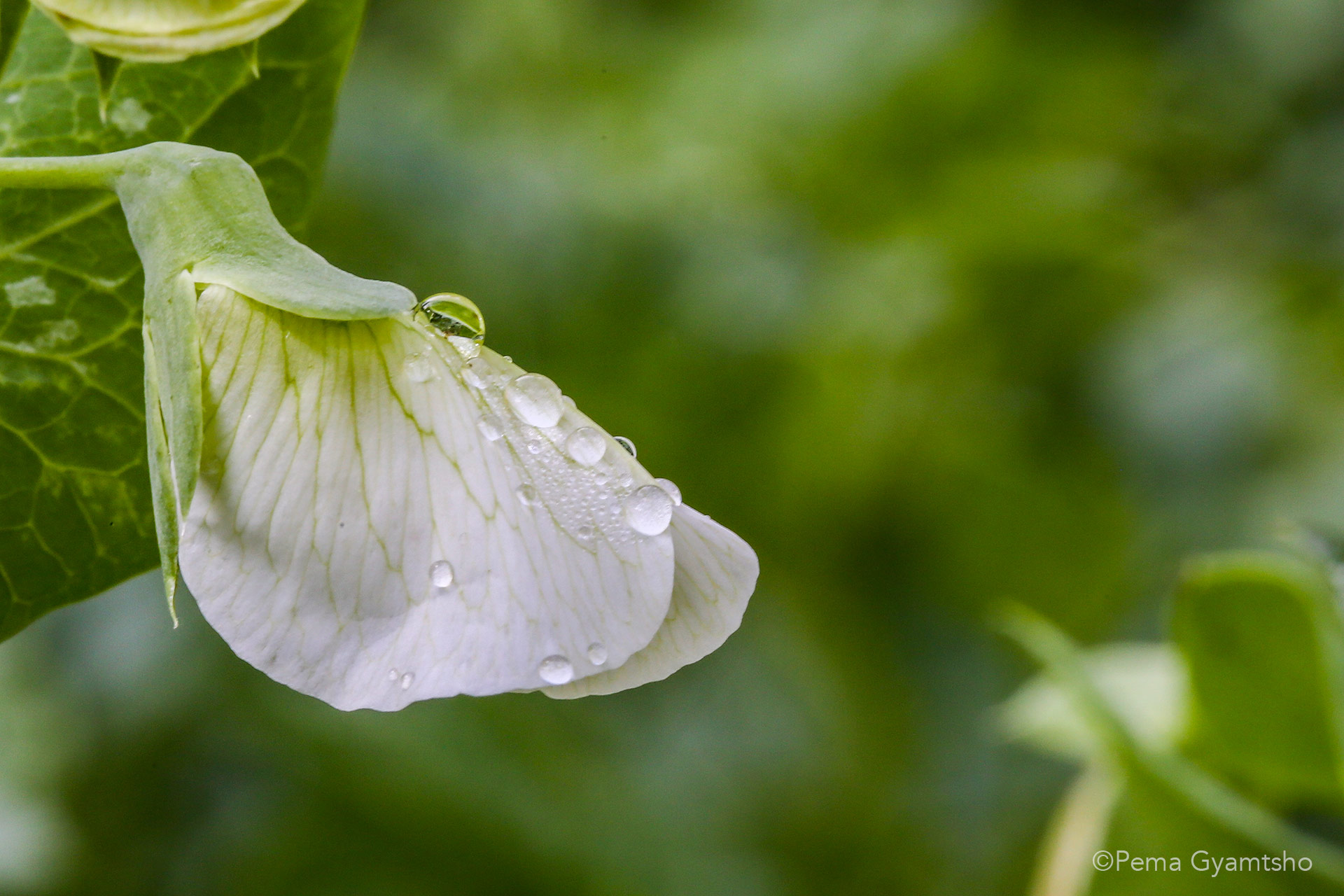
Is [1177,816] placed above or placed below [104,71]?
below

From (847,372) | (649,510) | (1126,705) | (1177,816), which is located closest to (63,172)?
(649,510)

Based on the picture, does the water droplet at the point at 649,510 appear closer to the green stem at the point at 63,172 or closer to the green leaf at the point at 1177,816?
the green stem at the point at 63,172

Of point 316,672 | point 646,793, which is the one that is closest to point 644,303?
point 646,793

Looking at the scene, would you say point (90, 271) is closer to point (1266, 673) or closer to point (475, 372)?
point (475, 372)

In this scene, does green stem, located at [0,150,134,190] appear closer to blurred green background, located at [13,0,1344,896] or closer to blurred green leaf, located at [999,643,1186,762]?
blurred green leaf, located at [999,643,1186,762]

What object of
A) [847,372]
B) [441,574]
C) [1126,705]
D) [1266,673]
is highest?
[441,574]

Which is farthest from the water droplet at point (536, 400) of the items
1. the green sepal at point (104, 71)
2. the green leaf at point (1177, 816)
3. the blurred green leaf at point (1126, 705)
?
the blurred green leaf at point (1126, 705)
